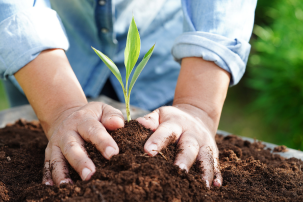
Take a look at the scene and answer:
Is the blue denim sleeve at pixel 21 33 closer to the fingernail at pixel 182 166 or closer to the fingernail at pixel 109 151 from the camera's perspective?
the fingernail at pixel 109 151

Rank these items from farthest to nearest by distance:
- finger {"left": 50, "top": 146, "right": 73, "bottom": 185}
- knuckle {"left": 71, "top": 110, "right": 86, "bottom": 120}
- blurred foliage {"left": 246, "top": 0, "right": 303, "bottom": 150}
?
Answer: blurred foliage {"left": 246, "top": 0, "right": 303, "bottom": 150}
knuckle {"left": 71, "top": 110, "right": 86, "bottom": 120}
finger {"left": 50, "top": 146, "right": 73, "bottom": 185}

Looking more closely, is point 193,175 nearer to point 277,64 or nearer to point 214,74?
point 214,74

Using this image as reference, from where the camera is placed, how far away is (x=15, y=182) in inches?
35.3

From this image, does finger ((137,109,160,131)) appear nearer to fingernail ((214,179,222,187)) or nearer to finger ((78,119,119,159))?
finger ((78,119,119,159))

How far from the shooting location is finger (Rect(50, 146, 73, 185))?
0.81 meters

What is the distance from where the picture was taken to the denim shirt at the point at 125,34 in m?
1.02

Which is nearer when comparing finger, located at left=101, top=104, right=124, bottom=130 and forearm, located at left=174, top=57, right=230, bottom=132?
finger, located at left=101, top=104, right=124, bottom=130

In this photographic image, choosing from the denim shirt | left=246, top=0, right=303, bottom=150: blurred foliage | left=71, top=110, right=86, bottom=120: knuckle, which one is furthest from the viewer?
left=246, top=0, right=303, bottom=150: blurred foliage

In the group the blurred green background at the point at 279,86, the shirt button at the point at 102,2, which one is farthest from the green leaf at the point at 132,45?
the blurred green background at the point at 279,86

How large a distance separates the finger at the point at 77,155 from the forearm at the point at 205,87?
0.46m

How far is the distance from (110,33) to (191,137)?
2.84ft

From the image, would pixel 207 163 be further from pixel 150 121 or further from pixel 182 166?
pixel 150 121

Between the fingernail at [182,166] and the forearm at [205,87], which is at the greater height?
the forearm at [205,87]

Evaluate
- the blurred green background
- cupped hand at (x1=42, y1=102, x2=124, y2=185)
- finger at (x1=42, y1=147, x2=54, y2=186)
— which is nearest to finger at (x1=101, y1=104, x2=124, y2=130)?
cupped hand at (x1=42, y1=102, x2=124, y2=185)
